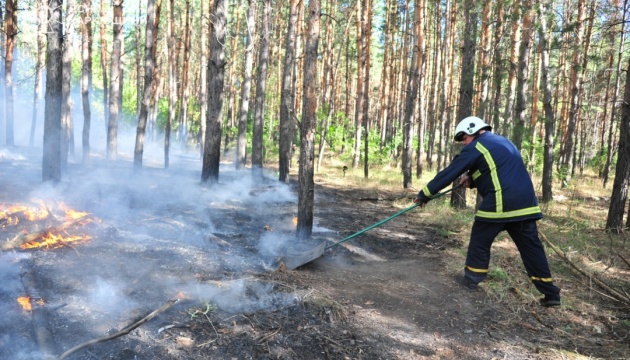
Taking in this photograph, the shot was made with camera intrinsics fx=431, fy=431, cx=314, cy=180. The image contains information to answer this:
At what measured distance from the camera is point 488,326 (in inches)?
176

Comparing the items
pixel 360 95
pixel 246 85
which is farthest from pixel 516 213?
pixel 360 95

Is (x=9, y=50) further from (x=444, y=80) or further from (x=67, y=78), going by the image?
(x=444, y=80)

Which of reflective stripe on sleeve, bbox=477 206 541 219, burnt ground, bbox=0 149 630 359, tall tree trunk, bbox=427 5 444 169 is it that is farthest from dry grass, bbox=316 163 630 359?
tall tree trunk, bbox=427 5 444 169

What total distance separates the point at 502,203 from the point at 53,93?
9548 millimetres

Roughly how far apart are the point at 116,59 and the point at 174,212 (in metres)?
9.11

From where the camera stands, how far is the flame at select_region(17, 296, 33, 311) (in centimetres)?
415

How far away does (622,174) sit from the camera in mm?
8625

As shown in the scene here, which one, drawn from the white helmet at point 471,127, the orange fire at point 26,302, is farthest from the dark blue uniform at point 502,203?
the orange fire at point 26,302

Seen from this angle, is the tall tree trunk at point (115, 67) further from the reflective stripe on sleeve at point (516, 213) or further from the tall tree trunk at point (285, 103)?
the reflective stripe on sleeve at point (516, 213)

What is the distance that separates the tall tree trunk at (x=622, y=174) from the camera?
853 centimetres

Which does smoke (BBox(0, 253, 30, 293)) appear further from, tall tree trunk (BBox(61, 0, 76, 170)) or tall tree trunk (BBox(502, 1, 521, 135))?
tall tree trunk (BBox(502, 1, 521, 135))

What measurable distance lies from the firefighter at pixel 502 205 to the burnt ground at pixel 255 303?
0.40m

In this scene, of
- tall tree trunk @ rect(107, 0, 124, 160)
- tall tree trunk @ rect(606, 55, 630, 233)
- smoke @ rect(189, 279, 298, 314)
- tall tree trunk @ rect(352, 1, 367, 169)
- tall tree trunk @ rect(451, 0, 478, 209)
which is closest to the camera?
smoke @ rect(189, 279, 298, 314)

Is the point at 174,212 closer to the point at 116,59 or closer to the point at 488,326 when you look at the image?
the point at 488,326
